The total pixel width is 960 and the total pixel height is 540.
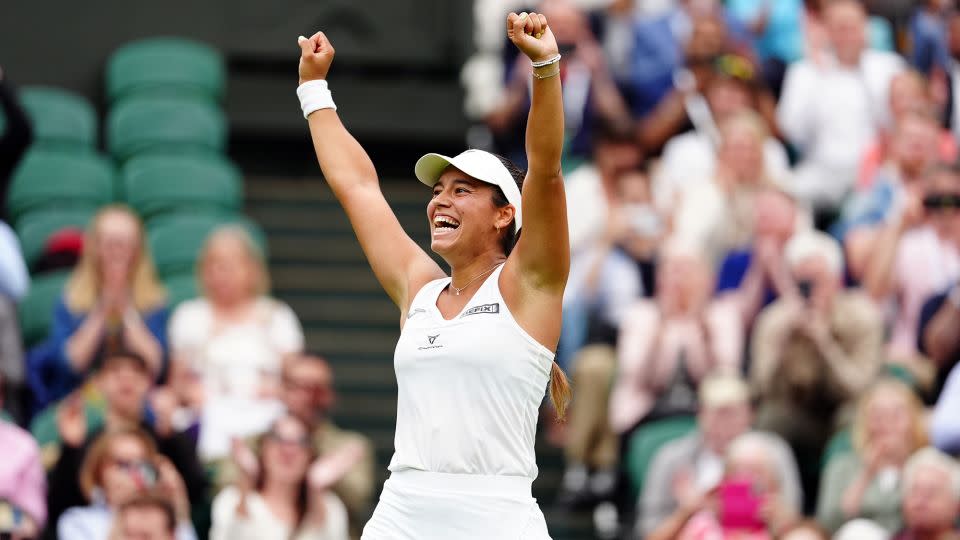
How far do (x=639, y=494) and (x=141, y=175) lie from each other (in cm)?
344

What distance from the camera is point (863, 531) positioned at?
7273mm

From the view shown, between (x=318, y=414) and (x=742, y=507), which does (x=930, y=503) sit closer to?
(x=742, y=507)

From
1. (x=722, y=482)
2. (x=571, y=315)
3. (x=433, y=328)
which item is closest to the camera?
(x=433, y=328)

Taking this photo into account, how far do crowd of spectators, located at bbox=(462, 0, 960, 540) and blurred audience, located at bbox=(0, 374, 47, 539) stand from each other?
7.82 feet

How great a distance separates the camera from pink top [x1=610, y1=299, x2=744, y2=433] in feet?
28.0

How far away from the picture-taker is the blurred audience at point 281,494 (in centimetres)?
732

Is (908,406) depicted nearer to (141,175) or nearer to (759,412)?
(759,412)

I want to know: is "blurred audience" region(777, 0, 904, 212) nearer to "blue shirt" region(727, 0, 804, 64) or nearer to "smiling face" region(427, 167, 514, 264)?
"blue shirt" region(727, 0, 804, 64)

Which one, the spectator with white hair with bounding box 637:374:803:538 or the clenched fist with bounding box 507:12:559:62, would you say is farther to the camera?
the spectator with white hair with bounding box 637:374:803:538

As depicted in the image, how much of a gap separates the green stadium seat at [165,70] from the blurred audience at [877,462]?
4.85 m

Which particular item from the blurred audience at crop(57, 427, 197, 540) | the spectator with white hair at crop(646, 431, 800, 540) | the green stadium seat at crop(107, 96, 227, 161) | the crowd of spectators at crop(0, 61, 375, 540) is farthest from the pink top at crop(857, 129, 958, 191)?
the blurred audience at crop(57, 427, 197, 540)

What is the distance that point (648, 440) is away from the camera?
8.37 metres

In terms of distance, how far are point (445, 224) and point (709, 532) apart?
114 inches

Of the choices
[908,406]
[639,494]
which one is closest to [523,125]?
[639,494]
